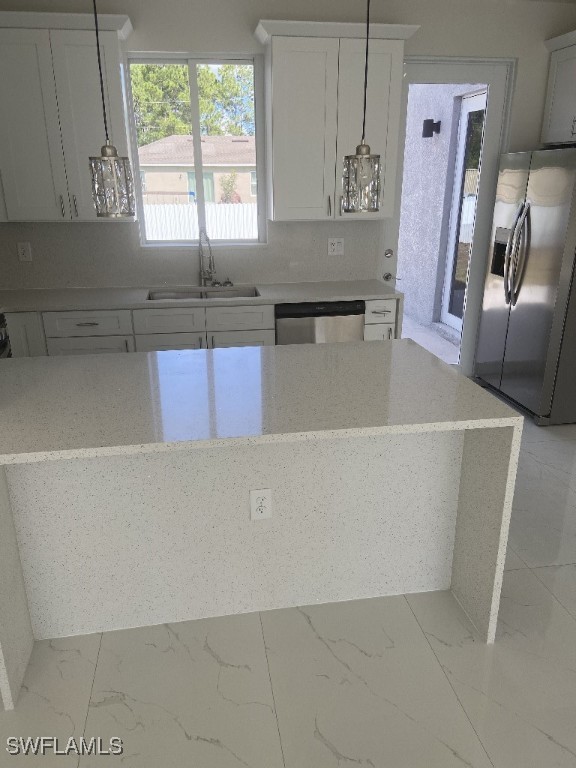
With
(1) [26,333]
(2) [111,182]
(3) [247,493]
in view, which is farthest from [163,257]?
(3) [247,493]

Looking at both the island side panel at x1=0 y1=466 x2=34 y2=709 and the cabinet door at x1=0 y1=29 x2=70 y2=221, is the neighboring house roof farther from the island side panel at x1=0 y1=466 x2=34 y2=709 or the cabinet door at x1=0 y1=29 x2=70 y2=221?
the island side panel at x1=0 y1=466 x2=34 y2=709

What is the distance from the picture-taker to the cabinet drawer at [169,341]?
3615mm

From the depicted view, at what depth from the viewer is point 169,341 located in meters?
3.64

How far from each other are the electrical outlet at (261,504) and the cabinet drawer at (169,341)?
71.1 inches

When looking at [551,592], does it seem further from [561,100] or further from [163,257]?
[561,100]

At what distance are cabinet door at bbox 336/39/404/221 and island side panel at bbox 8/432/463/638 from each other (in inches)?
78.5

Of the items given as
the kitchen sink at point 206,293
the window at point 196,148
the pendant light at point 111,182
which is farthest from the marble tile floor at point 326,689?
the window at point 196,148

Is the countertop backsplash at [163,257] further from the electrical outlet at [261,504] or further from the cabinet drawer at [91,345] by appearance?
the electrical outlet at [261,504]

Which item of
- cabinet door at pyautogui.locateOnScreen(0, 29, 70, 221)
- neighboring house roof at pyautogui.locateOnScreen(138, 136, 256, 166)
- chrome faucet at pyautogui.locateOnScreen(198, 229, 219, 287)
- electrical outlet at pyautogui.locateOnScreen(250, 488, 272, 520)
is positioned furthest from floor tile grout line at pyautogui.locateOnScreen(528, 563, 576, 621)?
cabinet door at pyautogui.locateOnScreen(0, 29, 70, 221)

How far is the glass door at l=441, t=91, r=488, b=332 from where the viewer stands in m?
4.43

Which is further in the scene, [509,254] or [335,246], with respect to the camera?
[335,246]

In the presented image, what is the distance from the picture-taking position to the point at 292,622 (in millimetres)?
2111

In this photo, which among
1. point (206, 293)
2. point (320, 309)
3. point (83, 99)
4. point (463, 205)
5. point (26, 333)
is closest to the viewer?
point (83, 99)

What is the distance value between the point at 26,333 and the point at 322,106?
2.34m
